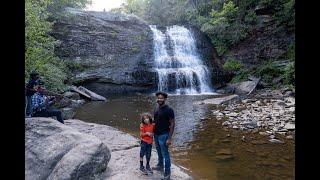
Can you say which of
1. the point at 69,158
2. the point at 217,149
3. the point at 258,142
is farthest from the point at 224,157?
the point at 69,158

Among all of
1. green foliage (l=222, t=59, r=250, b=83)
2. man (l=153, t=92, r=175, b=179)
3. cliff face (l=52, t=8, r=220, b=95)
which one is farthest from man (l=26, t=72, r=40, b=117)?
green foliage (l=222, t=59, r=250, b=83)

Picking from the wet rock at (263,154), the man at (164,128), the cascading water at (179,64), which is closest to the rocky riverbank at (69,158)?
the man at (164,128)

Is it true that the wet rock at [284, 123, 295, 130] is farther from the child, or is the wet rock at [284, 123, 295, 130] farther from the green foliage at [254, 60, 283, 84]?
the green foliage at [254, 60, 283, 84]

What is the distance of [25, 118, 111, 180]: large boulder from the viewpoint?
226 inches

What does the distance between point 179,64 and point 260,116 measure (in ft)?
41.7

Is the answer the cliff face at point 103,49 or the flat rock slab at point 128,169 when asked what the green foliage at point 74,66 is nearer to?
the cliff face at point 103,49

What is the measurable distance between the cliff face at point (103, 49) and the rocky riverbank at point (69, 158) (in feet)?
53.6

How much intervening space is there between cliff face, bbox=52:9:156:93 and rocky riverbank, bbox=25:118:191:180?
1634 centimetres

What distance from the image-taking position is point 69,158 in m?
5.83

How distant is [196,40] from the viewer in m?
27.7

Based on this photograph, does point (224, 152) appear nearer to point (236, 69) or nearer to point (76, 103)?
point (76, 103)

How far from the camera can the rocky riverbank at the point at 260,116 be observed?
36.3 feet
